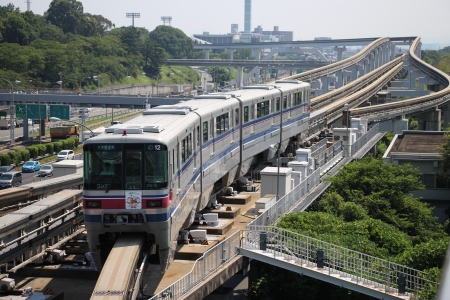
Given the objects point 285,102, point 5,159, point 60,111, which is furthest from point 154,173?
point 60,111

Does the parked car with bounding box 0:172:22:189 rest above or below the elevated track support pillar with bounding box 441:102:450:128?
below

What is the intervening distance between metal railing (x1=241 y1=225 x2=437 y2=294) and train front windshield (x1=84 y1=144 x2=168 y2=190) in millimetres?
3753

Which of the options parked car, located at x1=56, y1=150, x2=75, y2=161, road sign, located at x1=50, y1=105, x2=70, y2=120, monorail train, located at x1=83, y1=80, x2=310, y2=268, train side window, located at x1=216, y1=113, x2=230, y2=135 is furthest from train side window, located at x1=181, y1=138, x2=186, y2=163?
road sign, located at x1=50, y1=105, x2=70, y2=120

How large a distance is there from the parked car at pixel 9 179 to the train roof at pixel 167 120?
19.8m

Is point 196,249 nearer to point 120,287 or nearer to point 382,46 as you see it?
point 120,287

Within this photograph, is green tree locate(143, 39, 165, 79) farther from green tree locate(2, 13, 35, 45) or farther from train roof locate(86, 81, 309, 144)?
train roof locate(86, 81, 309, 144)

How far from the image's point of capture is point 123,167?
1491cm

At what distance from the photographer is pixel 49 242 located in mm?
18641

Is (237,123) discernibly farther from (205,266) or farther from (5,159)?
(5,159)

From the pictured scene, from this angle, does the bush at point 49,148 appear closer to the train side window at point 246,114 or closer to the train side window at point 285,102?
the train side window at point 285,102

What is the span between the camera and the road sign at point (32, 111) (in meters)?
59.9

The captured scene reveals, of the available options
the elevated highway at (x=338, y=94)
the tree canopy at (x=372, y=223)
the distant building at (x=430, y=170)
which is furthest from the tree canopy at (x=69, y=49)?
the tree canopy at (x=372, y=223)

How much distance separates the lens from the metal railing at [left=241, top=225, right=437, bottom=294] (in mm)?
16594

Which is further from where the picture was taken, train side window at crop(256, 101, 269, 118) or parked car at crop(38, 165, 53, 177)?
parked car at crop(38, 165, 53, 177)
